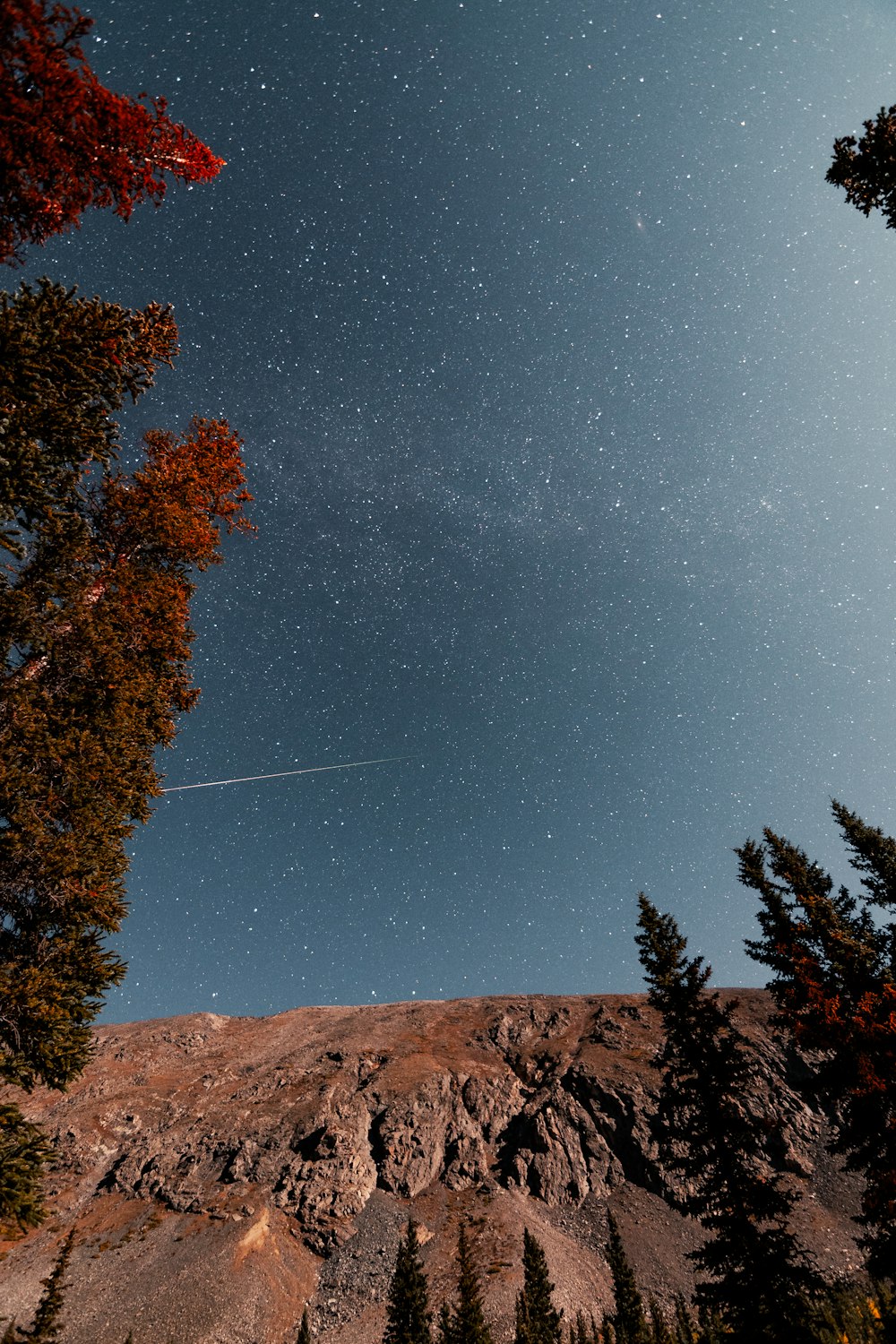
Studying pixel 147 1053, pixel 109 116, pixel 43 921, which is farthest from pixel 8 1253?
pixel 109 116

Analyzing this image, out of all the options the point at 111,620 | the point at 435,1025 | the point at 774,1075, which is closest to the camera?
the point at 111,620

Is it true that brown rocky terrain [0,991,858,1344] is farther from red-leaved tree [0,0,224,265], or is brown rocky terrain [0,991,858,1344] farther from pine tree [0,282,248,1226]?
red-leaved tree [0,0,224,265]

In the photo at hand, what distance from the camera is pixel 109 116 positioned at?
1020 centimetres

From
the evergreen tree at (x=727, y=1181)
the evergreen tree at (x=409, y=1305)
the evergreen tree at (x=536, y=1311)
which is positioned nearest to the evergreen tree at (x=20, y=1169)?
the evergreen tree at (x=727, y=1181)

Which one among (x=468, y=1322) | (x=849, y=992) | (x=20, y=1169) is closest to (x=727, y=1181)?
(x=849, y=992)

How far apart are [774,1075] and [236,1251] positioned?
257 feet

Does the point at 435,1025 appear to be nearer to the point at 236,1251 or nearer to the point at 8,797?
the point at 236,1251

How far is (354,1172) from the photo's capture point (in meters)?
77.1

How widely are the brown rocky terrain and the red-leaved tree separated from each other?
72428 millimetres

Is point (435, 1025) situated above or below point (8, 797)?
above

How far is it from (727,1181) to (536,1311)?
42.9m

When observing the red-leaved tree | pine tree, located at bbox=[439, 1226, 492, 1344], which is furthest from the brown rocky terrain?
the red-leaved tree

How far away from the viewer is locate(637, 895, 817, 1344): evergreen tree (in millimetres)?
14133

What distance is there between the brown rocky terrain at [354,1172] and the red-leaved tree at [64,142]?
238 ft
